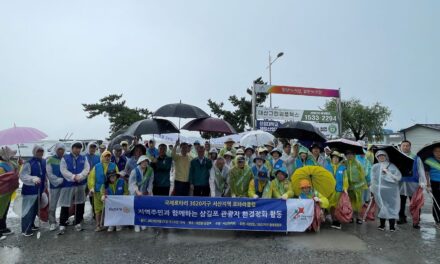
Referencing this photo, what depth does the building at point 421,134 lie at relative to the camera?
1030 inches

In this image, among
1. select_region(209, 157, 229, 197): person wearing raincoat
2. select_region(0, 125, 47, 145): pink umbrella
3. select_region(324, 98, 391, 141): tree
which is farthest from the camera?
select_region(324, 98, 391, 141): tree

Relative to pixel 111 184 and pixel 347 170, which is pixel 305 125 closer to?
pixel 347 170

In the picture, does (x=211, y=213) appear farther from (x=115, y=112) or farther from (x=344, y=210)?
(x=115, y=112)

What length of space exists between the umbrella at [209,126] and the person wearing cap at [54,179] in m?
2.85

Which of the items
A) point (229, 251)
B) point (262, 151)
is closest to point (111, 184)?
point (229, 251)

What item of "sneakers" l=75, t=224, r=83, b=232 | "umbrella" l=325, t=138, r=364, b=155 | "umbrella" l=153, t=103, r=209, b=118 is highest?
"umbrella" l=153, t=103, r=209, b=118

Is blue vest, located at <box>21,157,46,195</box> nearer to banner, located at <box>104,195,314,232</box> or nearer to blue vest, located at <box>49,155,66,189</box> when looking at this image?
blue vest, located at <box>49,155,66,189</box>

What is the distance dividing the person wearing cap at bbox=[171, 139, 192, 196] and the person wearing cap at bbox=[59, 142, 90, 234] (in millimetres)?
1851

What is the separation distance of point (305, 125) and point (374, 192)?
236 cm

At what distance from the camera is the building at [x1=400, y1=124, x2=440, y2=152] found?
26.2m

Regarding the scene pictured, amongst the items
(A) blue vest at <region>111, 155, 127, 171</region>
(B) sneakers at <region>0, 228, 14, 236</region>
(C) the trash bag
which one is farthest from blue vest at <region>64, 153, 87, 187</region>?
(C) the trash bag

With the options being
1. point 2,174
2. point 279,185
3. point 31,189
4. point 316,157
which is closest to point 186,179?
point 279,185

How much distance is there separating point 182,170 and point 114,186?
4.77 ft

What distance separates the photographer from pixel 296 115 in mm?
17578
